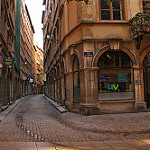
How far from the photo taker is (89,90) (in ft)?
35.1

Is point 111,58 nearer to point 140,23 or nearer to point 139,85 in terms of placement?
point 139,85

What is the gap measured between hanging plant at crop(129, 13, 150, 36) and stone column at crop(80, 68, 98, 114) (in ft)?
11.1

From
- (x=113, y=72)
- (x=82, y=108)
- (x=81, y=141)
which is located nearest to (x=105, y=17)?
(x=113, y=72)

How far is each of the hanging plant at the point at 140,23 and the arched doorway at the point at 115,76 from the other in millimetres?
1622

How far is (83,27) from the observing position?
11.1m

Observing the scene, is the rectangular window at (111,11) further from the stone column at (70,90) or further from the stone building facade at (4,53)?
the stone building facade at (4,53)

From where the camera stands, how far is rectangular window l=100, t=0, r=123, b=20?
11523 mm

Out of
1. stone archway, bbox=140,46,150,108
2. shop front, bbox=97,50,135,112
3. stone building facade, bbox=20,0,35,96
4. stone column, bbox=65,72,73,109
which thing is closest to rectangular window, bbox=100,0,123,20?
shop front, bbox=97,50,135,112

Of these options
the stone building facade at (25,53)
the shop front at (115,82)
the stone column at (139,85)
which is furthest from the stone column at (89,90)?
the stone building facade at (25,53)

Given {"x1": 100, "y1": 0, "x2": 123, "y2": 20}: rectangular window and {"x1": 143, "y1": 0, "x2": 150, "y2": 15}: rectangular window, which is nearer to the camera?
{"x1": 100, "y1": 0, "x2": 123, "y2": 20}: rectangular window

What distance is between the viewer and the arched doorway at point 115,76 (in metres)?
11.0

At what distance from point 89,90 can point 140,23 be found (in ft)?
16.1

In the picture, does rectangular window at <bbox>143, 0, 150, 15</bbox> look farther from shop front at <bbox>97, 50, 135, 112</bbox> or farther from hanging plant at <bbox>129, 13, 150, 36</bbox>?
shop front at <bbox>97, 50, 135, 112</bbox>

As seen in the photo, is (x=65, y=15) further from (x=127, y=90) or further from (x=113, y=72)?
(x=127, y=90)
